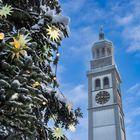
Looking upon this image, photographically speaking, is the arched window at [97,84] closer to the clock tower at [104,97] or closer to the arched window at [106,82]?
the clock tower at [104,97]

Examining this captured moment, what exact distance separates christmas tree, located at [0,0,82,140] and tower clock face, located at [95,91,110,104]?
3268 cm

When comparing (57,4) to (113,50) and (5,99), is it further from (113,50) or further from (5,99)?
(113,50)

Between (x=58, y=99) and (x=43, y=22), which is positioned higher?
(x=43, y=22)

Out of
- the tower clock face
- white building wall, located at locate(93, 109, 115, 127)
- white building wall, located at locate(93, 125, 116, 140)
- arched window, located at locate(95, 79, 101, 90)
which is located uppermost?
arched window, located at locate(95, 79, 101, 90)

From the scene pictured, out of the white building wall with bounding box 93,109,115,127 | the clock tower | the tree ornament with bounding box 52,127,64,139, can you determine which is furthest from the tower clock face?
the tree ornament with bounding box 52,127,64,139

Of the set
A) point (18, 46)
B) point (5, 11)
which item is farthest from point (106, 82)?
point (18, 46)

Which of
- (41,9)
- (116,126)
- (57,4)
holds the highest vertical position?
(116,126)

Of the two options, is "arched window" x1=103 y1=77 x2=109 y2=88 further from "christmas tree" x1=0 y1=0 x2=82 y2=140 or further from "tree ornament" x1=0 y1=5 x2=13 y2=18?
"tree ornament" x1=0 y1=5 x2=13 y2=18

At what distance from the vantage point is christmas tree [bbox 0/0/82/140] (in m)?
3.24

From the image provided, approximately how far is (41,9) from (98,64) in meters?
37.9

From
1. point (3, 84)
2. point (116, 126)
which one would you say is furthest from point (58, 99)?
point (116, 126)

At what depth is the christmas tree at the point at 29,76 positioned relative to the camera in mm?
3240

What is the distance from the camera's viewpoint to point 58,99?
173 inches

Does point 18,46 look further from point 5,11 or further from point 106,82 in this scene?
point 106,82
